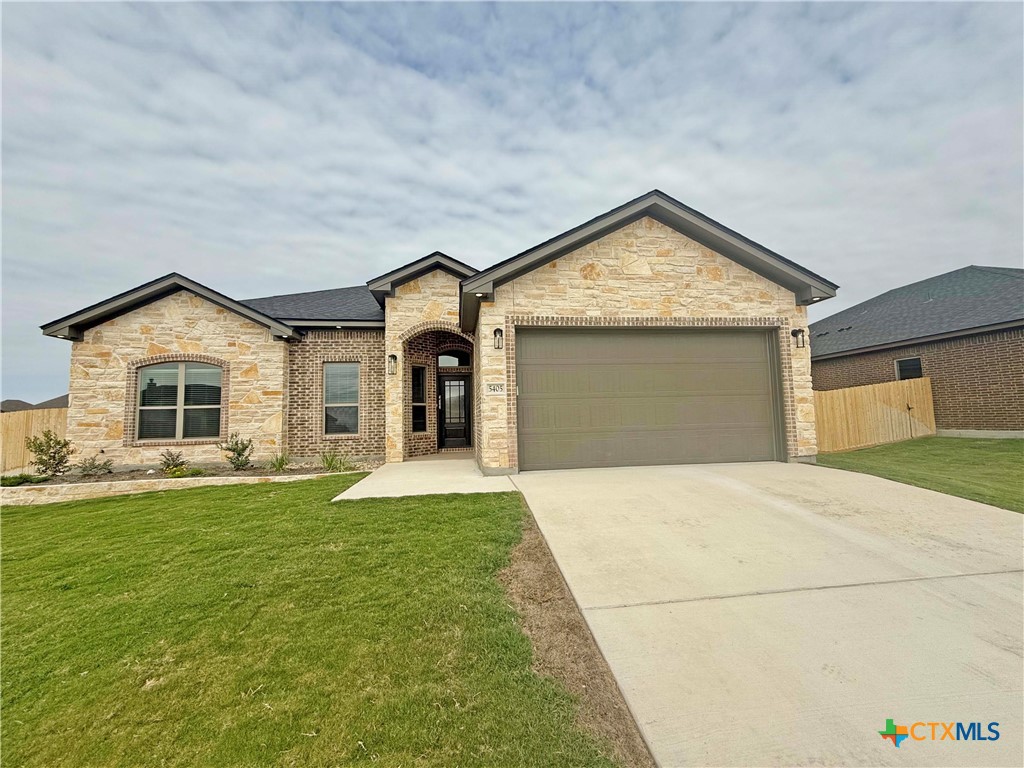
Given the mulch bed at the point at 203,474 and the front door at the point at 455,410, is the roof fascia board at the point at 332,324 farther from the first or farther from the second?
the mulch bed at the point at 203,474

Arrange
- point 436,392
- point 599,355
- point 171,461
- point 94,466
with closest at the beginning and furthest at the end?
point 599,355
point 94,466
point 171,461
point 436,392

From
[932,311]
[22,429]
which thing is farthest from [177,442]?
[932,311]

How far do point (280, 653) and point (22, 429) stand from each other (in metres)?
13.9

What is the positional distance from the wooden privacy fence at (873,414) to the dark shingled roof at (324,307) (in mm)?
12874

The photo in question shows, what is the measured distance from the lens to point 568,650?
2.54 m

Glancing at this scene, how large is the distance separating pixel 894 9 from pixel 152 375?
60.9 feet

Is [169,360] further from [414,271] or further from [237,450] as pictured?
[414,271]

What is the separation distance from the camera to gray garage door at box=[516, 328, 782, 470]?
773 cm

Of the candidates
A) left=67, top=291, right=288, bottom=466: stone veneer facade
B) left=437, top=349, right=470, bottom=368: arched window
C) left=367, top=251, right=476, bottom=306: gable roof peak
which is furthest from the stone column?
left=67, top=291, right=288, bottom=466: stone veneer facade

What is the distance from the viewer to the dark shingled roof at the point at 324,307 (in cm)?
1115

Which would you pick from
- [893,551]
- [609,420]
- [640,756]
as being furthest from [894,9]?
[640,756]

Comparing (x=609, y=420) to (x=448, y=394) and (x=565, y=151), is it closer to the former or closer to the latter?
(x=448, y=394)

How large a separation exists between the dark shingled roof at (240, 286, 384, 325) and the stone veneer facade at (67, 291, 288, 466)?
40.9 inches

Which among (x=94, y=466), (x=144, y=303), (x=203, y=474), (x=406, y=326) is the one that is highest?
(x=144, y=303)
